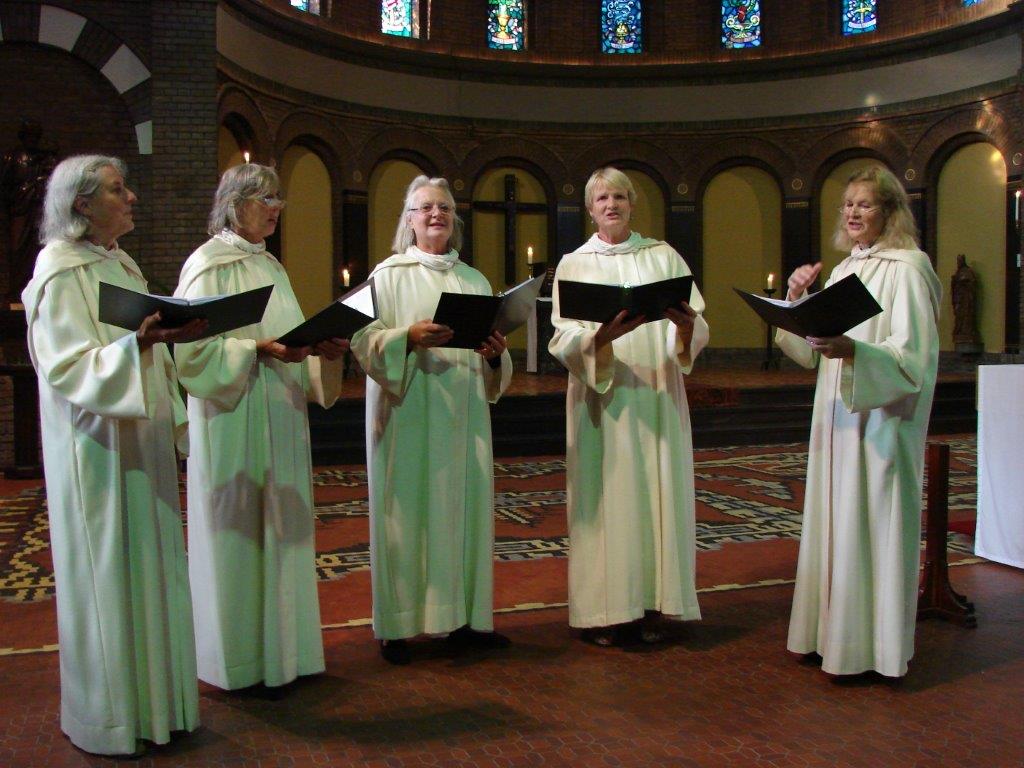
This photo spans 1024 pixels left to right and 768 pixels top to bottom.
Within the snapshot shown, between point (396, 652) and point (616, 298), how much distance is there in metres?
1.72

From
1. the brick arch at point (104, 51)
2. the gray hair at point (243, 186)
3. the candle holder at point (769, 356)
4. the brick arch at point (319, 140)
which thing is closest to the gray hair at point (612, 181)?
the gray hair at point (243, 186)

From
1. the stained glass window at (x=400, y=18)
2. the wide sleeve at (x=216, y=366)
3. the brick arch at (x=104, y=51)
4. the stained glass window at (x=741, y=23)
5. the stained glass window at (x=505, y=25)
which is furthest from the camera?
the stained glass window at (x=741, y=23)

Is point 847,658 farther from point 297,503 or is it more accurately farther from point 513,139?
point 513,139

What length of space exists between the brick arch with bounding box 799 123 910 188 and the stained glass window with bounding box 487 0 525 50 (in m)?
5.17

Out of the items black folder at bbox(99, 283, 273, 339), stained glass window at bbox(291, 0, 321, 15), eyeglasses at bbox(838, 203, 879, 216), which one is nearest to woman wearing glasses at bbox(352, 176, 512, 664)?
black folder at bbox(99, 283, 273, 339)

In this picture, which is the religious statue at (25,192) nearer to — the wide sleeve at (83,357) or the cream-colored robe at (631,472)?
the cream-colored robe at (631,472)

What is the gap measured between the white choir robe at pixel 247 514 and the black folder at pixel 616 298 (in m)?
1.10

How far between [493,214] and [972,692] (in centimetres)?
1351

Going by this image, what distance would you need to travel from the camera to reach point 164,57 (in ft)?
36.0

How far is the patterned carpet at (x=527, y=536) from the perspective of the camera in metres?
5.04

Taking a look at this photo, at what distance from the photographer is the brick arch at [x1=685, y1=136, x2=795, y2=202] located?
16.7 meters

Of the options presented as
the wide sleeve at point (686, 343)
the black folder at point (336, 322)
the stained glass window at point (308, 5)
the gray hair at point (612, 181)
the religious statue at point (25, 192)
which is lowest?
the wide sleeve at point (686, 343)

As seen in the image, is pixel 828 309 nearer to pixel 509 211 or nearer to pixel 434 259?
pixel 434 259

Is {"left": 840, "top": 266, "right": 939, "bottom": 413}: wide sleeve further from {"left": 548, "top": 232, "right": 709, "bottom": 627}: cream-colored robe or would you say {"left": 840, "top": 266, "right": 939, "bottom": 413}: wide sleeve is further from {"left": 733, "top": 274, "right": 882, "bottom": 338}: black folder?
{"left": 548, "top": 232, "right": 709, "bottom": 627}: cream-colored robe
